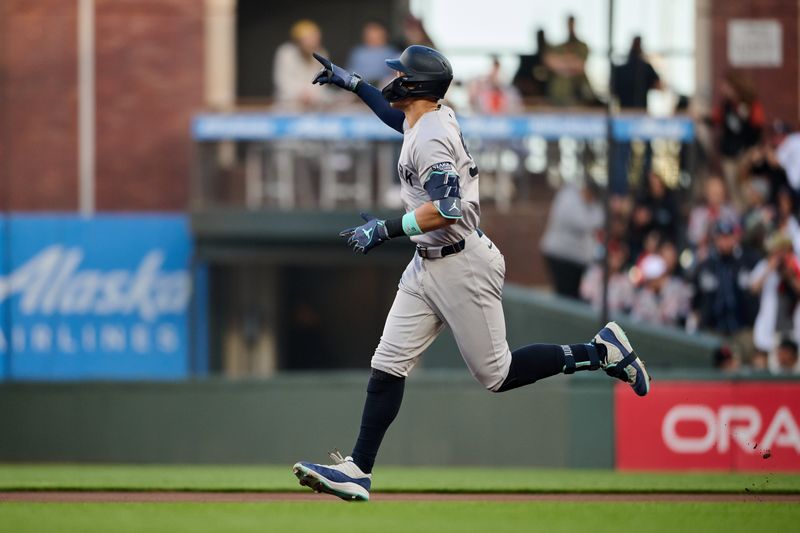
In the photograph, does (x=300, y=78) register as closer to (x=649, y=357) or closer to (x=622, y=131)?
(x=622, y=131)

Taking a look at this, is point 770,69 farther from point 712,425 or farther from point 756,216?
point 712,425

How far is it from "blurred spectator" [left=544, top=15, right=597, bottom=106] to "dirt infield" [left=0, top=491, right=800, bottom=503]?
9027 millimetres

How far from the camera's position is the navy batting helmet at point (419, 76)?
776 centimetres

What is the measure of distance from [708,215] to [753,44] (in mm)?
4583

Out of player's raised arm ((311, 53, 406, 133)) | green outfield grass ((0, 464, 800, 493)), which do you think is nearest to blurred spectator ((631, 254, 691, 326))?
green outfield grass ((0, 464, 800, 493))

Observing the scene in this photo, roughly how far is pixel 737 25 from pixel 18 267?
32.2ft

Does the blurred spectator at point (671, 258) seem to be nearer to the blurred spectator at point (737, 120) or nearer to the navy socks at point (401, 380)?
the blurred spectator at point (737, 120)

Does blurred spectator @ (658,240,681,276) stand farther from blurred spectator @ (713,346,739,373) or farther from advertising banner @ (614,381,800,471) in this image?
advertising banner @ (614,381,800,471)

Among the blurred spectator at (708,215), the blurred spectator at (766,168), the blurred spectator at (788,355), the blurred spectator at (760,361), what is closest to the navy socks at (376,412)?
the blurred spectator at (788,355)

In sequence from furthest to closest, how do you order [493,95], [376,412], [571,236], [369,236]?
[493,95], [571,236], [376,412], [369,236]

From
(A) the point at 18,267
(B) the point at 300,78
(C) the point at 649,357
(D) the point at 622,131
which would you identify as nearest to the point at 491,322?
(C) the point at 649,357

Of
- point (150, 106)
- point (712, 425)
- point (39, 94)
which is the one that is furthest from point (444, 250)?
point (39, 94)

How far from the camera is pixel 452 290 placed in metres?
7.79

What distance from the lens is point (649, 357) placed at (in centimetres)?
1481
